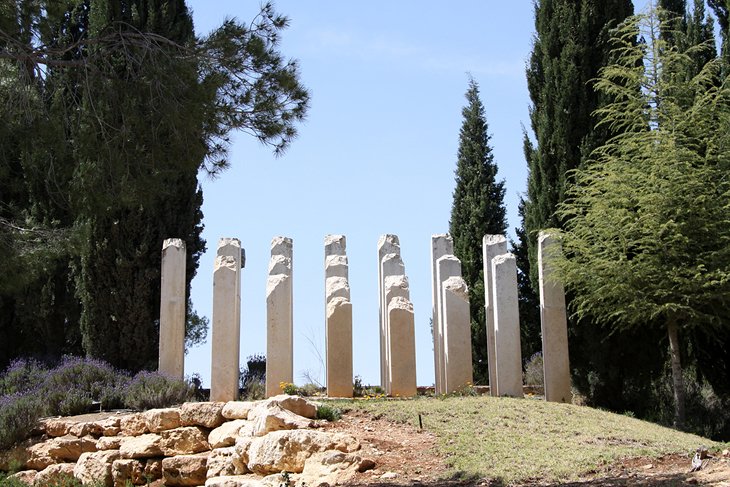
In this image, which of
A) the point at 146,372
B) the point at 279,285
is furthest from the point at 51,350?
the point at 279,285

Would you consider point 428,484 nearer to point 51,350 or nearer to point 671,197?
point 671,197

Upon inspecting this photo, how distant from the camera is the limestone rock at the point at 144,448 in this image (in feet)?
47.9

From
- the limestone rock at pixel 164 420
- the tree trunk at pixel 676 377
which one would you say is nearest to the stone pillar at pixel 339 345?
the limestone rock at pixel 164 420

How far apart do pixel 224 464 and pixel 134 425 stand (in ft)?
7.14

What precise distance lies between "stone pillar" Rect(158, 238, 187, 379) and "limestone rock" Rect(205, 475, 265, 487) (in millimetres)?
4714

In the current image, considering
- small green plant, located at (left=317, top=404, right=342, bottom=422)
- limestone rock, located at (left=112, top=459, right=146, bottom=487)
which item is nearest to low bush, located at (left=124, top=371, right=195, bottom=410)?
limestone rock, located at (left=112, top=459, right=146, bottom=487)

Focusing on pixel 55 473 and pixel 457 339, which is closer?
pixel 55 473

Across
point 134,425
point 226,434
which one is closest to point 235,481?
point 226,434

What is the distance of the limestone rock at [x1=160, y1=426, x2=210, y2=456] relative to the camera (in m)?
14.6

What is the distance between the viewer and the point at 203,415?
1484cm

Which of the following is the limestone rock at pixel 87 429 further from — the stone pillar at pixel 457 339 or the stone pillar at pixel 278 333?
the stone pillar at pixel 457 339

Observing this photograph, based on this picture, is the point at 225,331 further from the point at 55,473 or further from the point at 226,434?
the point at 55,473

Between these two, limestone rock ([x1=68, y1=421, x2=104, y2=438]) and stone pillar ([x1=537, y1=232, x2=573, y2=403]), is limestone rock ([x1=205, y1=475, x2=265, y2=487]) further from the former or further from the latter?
stone pillar ([x1=537, y1=232, x2=573, y2=403])

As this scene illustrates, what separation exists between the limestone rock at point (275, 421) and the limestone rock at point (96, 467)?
2.51m
